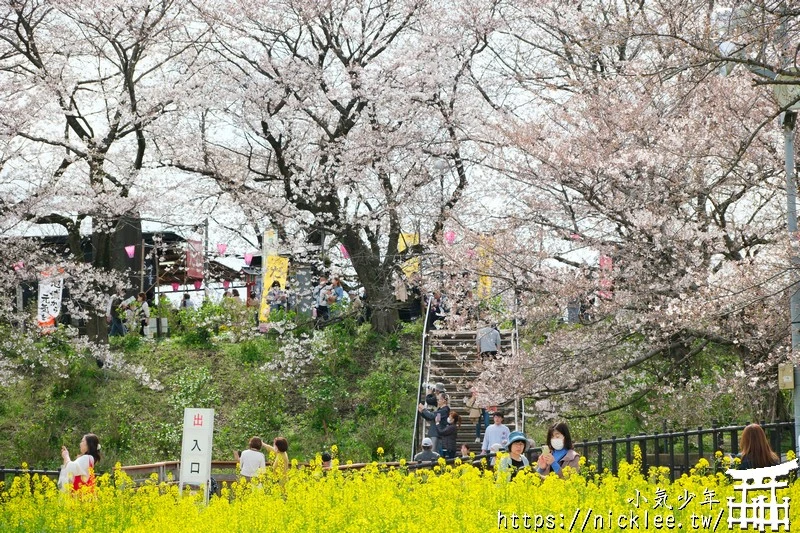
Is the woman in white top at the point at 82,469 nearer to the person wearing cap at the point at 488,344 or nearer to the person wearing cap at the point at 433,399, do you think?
the person wearing cap at the point at 433,399

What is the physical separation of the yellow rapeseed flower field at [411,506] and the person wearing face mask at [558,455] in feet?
0.66

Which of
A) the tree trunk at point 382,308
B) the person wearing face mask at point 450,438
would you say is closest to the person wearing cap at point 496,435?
the person wearing face mask at point 450,438

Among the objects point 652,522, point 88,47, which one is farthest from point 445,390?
point 652,522

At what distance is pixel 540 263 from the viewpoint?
1569 cm

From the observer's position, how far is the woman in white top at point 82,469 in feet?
33.4

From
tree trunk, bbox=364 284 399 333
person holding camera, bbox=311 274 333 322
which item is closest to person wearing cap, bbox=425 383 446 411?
tree trunk, bbox=364 284 399 333

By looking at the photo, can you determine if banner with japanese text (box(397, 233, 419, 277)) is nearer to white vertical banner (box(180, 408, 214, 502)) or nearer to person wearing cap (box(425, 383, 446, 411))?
person wearing cap (box(425, 383, 446, 411))

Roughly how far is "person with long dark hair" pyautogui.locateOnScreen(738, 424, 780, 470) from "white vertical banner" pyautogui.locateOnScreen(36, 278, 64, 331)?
54.2 ft

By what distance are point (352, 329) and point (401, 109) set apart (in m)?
5.41

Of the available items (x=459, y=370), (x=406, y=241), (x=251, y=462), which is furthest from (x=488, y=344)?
(x=251, y=462)

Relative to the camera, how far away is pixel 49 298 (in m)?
21.8

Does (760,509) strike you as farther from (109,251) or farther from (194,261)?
(194,261)

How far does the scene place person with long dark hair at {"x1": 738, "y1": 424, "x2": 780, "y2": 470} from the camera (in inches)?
328

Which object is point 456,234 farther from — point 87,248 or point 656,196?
point 87,248
